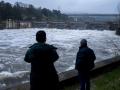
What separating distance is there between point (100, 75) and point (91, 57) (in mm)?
4483

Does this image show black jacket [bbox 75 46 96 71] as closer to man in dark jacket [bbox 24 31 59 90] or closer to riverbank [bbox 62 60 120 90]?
riverbank [bbox 62 60 120 90]

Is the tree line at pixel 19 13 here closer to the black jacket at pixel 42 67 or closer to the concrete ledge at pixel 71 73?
the concrete ledge at pixel 71 73

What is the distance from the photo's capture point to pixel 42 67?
19.3 ft

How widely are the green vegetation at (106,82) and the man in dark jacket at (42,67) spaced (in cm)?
460

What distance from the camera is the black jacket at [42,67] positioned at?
19.3 ft

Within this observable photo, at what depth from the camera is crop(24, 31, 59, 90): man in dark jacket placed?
5.88 metres

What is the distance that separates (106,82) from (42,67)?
6020mm

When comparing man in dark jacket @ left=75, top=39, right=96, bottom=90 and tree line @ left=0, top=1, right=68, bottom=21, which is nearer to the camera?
man in dark jacket @ left=75, top=39, right=96, bottom=90

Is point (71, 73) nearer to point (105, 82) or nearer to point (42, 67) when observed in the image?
point (105, 82)

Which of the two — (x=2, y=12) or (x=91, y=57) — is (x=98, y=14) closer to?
(x=2, y=12)

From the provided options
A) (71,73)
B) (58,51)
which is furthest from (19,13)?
(71,73)

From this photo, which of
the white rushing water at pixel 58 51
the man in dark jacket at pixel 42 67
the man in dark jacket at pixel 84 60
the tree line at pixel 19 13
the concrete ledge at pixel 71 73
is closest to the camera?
the man in dark jacket at pixel 42 67

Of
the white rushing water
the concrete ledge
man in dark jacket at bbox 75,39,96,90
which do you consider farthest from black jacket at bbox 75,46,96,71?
the white rushing water

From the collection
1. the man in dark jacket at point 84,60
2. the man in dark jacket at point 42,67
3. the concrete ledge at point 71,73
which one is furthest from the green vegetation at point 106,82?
the man in dark jacket at point 42,67
